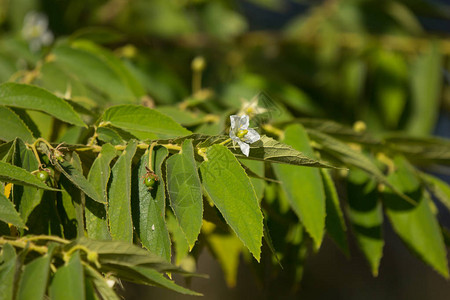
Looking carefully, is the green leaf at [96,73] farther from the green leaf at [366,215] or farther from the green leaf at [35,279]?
the green leaf at [35,279]

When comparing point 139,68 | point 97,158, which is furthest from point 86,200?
point 139,68

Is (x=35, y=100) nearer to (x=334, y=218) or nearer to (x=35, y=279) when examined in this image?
(x=35, y=279)

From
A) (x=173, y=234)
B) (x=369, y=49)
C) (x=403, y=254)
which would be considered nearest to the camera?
(x=173, y=234)

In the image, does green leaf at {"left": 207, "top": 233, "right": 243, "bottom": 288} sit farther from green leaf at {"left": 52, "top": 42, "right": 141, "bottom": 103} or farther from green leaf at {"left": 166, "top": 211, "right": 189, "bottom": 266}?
green leaf at {"left": 52, "top": 42, "right": 141, "bottom": 103}

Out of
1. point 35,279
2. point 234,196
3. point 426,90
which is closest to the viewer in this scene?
point 35,279

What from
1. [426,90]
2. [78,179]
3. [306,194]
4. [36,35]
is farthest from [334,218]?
[36,35]

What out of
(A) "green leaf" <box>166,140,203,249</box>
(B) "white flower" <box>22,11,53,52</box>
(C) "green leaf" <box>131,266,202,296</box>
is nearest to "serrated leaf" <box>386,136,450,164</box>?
(A) "green leaf" <box>166,140,203,249</box>

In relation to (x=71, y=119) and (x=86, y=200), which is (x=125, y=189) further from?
(x=71, y=119)
